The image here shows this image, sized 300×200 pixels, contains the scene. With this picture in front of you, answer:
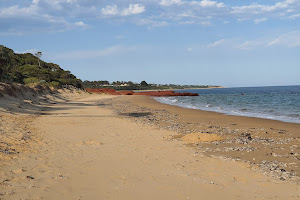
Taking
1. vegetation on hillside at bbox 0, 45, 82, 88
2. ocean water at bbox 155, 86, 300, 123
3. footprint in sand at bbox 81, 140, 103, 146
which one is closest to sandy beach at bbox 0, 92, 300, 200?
footprint in sand at bbox 81, 140, 103, 146

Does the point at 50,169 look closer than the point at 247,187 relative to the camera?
No

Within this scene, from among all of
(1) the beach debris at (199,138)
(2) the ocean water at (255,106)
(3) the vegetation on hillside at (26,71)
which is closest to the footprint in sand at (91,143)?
(1) the beach debris at (199,138)

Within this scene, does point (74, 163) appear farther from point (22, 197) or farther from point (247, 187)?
point (247, 187)

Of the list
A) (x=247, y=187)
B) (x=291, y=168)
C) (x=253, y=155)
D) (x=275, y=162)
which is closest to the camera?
(x=247, y=187)

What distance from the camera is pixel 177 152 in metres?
9.05

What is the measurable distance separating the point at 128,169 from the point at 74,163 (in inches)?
62.1

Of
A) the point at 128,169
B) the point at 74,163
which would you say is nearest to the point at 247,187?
the point at 128,169

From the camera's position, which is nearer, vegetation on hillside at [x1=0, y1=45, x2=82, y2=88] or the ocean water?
the ocean water

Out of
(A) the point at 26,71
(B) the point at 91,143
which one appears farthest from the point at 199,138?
(A) the point at 26,71

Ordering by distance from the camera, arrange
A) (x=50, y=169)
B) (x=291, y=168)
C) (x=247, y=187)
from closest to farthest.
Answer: (x=247, y=187) < (x=50, y=169) < (x=291, y=168)

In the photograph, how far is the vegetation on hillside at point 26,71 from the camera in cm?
3459

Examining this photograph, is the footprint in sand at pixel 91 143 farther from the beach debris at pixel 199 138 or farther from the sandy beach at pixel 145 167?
the beach debris at pixel 199 138

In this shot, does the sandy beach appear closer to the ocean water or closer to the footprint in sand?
the footprint in sand

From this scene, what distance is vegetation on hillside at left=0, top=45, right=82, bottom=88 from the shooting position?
34594mm
